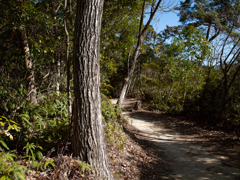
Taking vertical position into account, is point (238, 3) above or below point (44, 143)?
above

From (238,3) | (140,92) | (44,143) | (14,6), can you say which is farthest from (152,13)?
(140,92)

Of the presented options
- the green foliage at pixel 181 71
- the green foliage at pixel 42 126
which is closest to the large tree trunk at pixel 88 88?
the green foliage at pixel 42 126

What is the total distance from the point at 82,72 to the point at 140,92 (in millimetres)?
13435

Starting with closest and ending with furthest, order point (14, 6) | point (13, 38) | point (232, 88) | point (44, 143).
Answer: point (44, 143) → point (14, 6) → point (13, 38) → point (232, 88)

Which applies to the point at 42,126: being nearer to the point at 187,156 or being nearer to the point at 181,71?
the point at 187,156

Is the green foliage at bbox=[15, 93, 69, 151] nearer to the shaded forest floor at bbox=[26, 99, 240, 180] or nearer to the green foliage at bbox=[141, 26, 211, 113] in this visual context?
the shaded forest floor at bbox=[26, 99, 240, 180]

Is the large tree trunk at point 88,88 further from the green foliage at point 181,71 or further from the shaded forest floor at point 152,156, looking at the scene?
the green foliage at point 181,71

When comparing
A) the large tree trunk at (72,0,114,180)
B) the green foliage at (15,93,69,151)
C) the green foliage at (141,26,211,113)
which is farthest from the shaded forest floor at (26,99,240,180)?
the green foliage at (141,26,211,113)

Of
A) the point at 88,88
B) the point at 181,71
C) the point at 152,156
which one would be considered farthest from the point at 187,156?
the point at 181,71

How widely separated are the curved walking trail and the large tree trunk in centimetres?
259

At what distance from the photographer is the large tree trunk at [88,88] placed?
103 inches

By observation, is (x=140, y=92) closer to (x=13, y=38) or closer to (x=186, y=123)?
(x=186, y=123)

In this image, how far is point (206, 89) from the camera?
8898 mm

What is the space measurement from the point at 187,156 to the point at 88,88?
4471 mm
